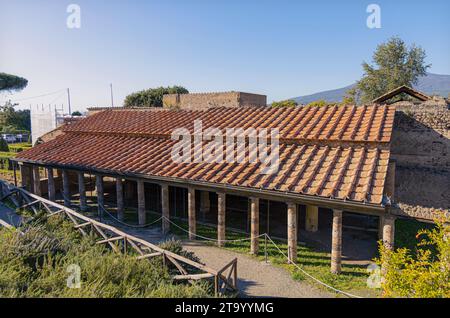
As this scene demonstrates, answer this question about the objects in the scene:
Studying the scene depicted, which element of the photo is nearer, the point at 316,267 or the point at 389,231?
the point at 389,231

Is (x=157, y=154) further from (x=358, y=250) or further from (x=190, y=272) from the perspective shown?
(x=358, y=250)

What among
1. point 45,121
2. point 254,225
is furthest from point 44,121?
point 254,225

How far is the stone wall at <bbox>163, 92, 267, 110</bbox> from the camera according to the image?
93.5ft

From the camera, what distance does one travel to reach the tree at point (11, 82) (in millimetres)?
54763

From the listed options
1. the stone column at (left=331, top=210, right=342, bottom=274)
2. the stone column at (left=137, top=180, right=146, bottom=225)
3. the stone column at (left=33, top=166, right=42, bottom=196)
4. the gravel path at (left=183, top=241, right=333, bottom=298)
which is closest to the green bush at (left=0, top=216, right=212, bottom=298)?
the gravel path at (left=183, top=241, right=333, bottom=298)

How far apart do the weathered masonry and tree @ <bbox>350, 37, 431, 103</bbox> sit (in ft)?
78.6

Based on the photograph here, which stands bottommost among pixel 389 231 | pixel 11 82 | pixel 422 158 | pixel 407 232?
pixel 407 232

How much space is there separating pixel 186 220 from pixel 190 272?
7164 mm

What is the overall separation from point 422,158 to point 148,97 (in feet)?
129

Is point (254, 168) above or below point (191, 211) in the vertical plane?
above

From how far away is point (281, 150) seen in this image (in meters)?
12.4

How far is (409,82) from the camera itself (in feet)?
112

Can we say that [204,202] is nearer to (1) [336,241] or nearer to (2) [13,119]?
(1) [336,241]
